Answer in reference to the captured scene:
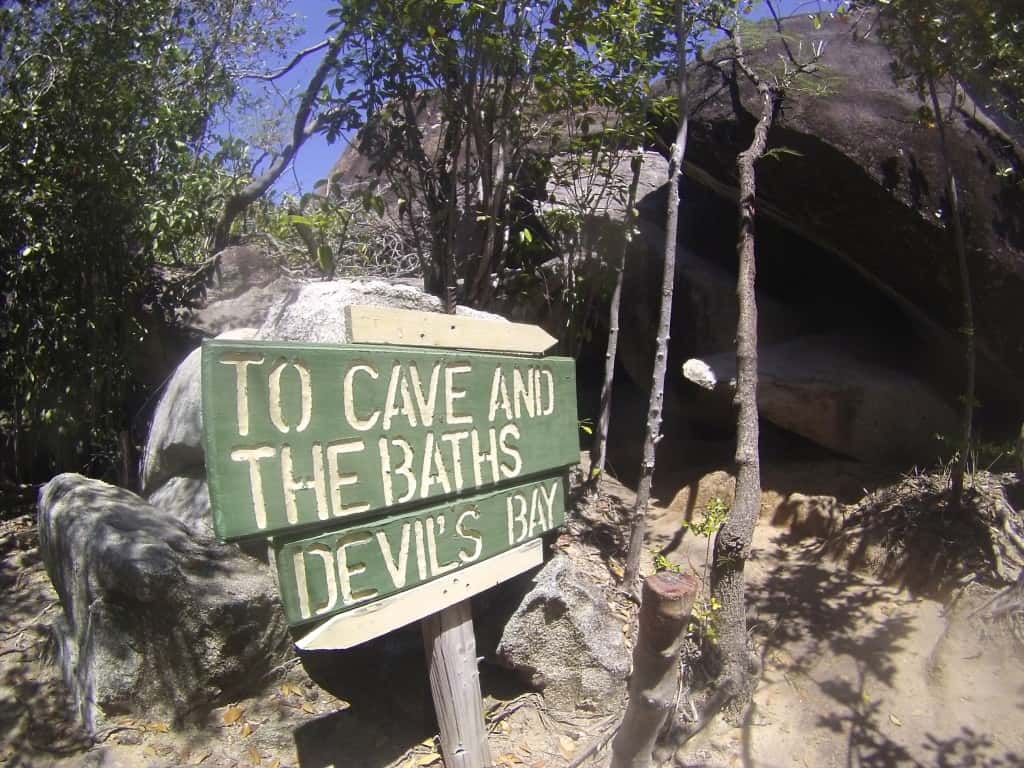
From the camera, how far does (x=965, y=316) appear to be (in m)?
4.85

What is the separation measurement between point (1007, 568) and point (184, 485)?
502 centimetres

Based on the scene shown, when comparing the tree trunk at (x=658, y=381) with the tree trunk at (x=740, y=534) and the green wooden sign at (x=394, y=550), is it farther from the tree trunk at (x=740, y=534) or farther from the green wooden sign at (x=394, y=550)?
the green wooden sign at (x=394, y=550)

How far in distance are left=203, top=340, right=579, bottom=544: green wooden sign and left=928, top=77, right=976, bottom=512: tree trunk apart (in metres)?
3.00

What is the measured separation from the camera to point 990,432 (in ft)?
18.0

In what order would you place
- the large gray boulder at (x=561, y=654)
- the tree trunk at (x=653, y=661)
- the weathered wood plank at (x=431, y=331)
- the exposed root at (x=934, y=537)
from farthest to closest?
1. the exposed root at (x=934, y=537)
2. the large gray boulder at (x=561, y=654)
3. the weathered wood plank at (x=431, y=331)
4. the tree trunk at (x=653, y=661)

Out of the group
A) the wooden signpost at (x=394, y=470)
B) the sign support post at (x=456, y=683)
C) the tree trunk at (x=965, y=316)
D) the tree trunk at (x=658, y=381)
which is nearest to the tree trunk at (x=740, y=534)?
the tree trunk at (x=658, y=381)

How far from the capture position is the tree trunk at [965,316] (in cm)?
454

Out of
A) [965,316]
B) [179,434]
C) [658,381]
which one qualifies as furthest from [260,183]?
[965,316]

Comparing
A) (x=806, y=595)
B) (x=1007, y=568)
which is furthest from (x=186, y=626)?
(x=1007, y=568)

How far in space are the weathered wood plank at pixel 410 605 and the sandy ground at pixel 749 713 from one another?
1.16 metres

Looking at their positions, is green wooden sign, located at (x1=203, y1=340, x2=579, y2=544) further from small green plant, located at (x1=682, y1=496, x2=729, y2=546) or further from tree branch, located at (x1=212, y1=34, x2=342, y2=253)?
tree branch, located at (x1=212, y1=34, x2=342, y2=253)

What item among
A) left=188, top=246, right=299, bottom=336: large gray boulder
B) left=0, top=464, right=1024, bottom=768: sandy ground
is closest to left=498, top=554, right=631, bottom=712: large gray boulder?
left=0, top=464, right=1024, bottom=768: sandy ground

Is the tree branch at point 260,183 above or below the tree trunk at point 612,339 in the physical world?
above

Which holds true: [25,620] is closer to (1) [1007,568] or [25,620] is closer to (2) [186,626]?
(2) [186,626]
